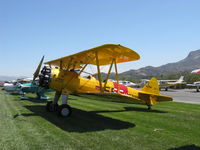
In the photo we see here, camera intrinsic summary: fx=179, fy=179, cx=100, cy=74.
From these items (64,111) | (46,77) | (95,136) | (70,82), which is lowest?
(95,136)

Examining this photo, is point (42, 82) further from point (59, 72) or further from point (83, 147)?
point (83, 147)

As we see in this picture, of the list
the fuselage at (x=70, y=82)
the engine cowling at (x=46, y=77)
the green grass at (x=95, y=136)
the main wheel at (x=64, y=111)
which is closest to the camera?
the green grass at (x=95, y=136)

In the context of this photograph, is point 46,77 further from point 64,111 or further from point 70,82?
point 64,111

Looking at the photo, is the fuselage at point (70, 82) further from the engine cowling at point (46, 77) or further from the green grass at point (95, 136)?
the green grass at point (95, 136)

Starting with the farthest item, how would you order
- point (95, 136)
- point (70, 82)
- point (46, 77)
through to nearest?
point (70, 82)
point (46, 77)
point (95, 136)

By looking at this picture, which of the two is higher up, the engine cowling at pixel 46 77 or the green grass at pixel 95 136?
the engine cowling at pixel 46 77

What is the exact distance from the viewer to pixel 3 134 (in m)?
4.62

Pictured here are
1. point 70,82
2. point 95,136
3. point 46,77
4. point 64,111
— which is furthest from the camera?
point 70,82

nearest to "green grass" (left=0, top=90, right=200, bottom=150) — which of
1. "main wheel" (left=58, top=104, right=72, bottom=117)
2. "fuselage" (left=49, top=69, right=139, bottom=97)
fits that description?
"main wheel" (left=58, top=104, right=72, bottom=117)

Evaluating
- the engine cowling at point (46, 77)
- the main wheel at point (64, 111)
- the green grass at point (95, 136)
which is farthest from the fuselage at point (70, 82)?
the green grass at point (95, 136)

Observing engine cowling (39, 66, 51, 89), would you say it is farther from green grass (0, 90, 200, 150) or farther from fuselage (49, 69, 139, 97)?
green grass (0, 90, 200, 150)

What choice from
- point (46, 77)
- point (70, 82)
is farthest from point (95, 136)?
point (46, 77)

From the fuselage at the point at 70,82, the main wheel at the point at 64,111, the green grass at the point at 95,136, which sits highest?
the fuselage at the point at 70,82

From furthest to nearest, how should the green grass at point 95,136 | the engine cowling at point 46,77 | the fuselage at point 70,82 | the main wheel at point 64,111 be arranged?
1. the fuselage at point 70,82
2. the engine cowling at point 46,77
3. the main wheel at point 64,111
4. the green grass at point 95,136
